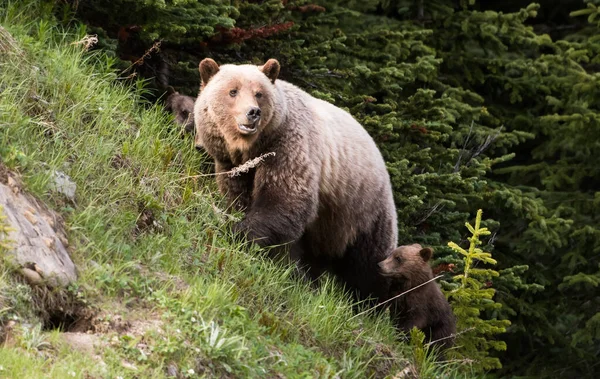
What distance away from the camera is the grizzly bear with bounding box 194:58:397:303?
7723mm

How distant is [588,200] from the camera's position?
40.9ft

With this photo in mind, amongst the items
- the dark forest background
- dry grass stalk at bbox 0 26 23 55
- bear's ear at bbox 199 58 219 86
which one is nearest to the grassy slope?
dry grass stalk at bbox 0 26 23 55

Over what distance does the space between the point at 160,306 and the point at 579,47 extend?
797 cm

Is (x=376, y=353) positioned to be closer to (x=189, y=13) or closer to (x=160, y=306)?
(x=160, y=306)

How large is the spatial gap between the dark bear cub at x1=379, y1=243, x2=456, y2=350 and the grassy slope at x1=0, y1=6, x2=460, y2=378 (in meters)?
0.34

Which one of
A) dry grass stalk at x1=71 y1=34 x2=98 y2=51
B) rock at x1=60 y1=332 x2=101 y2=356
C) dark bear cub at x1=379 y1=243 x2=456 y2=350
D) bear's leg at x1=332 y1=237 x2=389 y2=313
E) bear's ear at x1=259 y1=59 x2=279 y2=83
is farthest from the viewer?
bear's leg at x1=332 y1=237 x2=389 y2=313

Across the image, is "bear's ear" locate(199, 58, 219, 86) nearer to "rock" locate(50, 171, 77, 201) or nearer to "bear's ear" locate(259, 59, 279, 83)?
"bear's ear" locate(259, 59, 279, 83)

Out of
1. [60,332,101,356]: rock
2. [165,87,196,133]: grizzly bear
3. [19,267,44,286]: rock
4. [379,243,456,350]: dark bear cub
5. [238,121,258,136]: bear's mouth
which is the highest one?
[238,121,258,136]: bear's mouth

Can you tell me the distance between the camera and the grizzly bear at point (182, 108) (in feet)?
28.8

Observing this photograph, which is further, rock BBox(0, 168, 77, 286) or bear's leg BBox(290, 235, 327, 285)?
bear's leg BBox(290, 235, 327, 285)

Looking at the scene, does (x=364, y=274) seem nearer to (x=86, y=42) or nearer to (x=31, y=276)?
(x=86, y=42)

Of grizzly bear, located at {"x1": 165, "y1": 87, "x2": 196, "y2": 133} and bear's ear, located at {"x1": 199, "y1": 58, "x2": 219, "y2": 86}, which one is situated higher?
bear's ear, located at {"x1": 199, "y1": 58, "x2": 219, "y2": 86}

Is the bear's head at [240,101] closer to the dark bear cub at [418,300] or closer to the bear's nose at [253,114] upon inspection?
the bear's nose at [253,114]

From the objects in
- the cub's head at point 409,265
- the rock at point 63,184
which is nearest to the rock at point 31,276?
the rock at point 63,184
